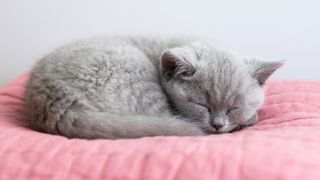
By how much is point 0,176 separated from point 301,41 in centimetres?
185

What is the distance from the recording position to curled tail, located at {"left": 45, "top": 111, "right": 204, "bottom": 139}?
1.33 metres

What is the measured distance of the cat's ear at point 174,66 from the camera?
1574 mm

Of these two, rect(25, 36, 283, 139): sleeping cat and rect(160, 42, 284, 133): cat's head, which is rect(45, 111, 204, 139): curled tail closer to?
rect(25, 36, 283, 139): sleeping cat

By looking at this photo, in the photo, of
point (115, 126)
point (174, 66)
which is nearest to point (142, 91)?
point (174, 66)

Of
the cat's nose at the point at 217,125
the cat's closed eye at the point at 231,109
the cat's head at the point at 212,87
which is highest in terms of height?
the cat's head at the point at 212,87

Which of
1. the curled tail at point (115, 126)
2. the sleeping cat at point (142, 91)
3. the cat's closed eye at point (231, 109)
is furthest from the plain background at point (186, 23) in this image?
the curled tail at point (115, 126)

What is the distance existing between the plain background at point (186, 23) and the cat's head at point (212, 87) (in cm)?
88

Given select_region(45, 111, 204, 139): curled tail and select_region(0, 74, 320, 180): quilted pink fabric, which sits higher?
select_region(0, 74, 320, 180): quilted pink fabric

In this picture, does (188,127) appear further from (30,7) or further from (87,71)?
(30,7)

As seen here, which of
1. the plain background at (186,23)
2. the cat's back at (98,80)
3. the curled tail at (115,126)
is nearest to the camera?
the curled tail at (115,126)

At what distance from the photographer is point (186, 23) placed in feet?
8.43

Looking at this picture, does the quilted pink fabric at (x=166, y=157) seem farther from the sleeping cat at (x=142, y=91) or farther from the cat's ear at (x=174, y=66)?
the cat's ear at (x=174, y=66)

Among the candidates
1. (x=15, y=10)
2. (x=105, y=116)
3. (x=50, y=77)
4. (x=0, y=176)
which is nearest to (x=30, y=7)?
(x=15, y=10)

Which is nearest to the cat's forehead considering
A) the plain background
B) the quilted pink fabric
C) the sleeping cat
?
the sleeping cat
